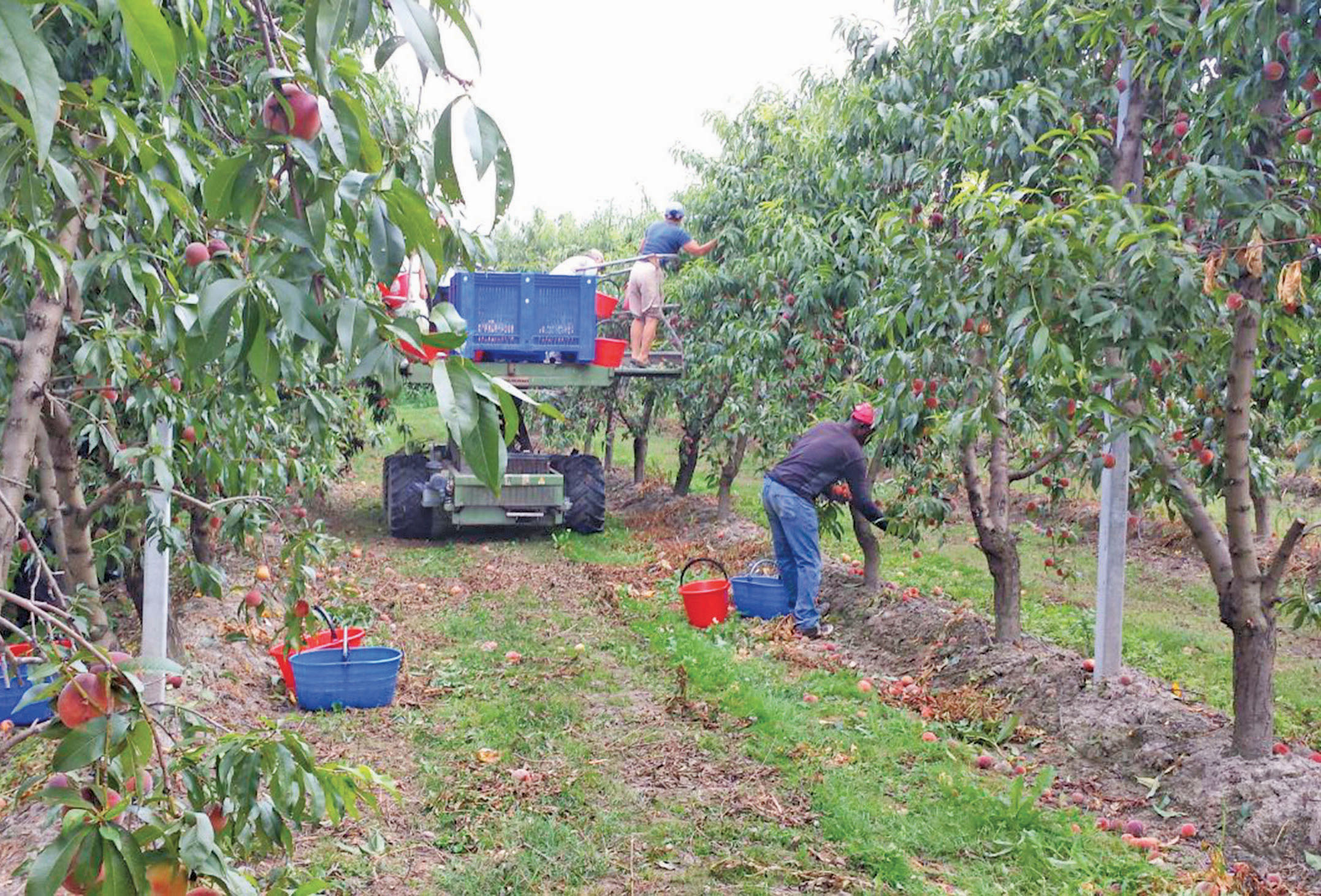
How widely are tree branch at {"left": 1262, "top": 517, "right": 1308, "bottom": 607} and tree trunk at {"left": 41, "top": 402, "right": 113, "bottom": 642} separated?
4.35 metres

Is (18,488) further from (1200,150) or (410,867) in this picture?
(1200,150)

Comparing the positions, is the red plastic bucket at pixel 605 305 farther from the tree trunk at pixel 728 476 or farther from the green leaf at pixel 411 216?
the green leaf at pixel 411 216

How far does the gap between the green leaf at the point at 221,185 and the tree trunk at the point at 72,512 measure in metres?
2.14

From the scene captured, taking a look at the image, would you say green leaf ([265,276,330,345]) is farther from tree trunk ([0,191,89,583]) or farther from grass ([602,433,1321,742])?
grass ([602,433,1321,742])

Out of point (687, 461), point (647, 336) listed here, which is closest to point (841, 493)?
point (647, 336)

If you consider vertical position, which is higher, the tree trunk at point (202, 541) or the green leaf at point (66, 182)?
the green leaf at point (66, 182)

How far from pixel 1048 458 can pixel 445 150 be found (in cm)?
553

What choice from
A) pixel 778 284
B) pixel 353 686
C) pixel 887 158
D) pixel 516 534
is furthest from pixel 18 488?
pixel 516 534

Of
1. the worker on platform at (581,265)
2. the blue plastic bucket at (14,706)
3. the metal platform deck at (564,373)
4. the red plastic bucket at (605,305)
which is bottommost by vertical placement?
the blue plastic bucket at (14,706)

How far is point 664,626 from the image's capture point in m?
8.20

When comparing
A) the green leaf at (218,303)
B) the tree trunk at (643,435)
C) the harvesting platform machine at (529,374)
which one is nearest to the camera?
the green leaf at (218,303)

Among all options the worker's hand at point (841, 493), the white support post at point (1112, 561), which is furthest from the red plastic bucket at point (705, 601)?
the white support post at point (1112, 561)

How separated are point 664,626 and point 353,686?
2.80 meters

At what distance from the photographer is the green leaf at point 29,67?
93cm
